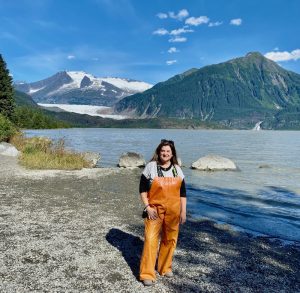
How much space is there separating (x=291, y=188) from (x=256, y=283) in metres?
19.5

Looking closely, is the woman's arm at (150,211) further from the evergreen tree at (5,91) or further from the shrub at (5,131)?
the evergreen tree at (5,91)

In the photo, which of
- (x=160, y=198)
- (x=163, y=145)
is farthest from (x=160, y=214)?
(x=163, y=145)

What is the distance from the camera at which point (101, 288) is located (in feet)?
27.6

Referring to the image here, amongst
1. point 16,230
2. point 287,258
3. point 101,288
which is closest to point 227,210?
point 287,258

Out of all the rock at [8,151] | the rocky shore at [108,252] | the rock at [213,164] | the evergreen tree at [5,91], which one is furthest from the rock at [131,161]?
the evergreen tree at [5,91]

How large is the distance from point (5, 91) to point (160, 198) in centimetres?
8228

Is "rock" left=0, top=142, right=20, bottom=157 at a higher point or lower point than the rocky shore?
lower

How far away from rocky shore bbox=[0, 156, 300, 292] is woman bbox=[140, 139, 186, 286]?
24.3 inches

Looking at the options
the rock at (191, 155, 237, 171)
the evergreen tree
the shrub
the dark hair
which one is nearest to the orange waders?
the dark hair

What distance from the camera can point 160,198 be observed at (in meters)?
→ 8.73

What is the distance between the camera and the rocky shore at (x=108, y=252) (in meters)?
8.77

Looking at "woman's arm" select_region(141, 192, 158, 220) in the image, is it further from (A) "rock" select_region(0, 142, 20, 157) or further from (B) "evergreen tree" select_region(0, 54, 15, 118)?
(B) "evergreen tree" select_region(0, 54, 15, 118)

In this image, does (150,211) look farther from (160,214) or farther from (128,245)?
Answer: (128,245)

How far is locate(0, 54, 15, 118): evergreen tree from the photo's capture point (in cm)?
8269
